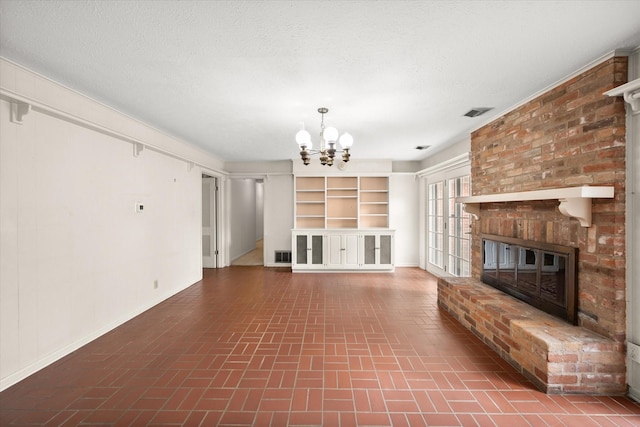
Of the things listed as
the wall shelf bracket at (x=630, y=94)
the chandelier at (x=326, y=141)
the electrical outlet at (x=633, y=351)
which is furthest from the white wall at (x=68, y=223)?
the electrical outlet at (x=633, y=351)

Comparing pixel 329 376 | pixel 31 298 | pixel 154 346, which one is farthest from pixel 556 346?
pixel 31 298

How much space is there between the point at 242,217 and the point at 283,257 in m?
2.33

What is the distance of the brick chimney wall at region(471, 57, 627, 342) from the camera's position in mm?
→ 2084

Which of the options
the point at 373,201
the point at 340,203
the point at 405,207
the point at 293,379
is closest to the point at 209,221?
the point at 340,203

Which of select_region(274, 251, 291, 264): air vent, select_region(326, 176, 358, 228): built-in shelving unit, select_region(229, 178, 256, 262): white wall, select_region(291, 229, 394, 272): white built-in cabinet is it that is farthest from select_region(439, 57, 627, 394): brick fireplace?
select_region(229, 178, 256, 262): white wall

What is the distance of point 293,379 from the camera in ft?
7.51

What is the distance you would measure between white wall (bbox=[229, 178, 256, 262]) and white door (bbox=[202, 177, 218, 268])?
1.74ft

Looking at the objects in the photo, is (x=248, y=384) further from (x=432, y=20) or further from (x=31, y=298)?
(x=432, y=20)

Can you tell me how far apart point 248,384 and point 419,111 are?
322 centimetres

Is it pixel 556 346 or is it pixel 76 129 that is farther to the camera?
pixel 76 129

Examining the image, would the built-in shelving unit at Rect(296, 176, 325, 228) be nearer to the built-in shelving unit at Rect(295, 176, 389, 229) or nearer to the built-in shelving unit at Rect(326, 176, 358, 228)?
the built-in shelving unit at Rect(295, 176, 389, 229)

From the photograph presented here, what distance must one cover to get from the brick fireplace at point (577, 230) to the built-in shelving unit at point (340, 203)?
3672 mm

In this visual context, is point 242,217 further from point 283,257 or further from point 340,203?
point 340,203

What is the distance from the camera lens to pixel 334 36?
6.25 feet
